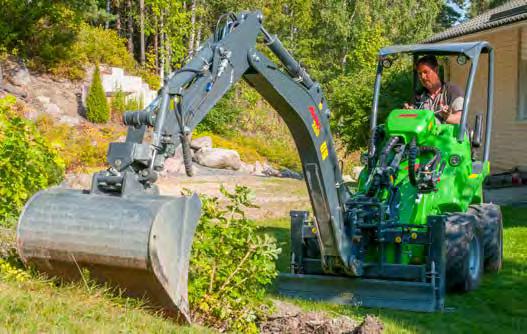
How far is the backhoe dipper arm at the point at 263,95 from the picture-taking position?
168 inches

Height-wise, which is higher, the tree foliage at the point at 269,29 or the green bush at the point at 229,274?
the tree foliage at the point at 269,29

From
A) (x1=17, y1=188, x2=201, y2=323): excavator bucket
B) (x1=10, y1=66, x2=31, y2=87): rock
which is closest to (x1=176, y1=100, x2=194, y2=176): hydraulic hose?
(x1=17, y1=188, x2=201, y2=323): excavator bucket

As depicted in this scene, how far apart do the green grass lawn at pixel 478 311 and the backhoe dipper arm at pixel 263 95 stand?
1.97 ft

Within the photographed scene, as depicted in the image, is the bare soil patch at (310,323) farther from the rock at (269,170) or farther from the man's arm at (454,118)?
the rock at (269,170)

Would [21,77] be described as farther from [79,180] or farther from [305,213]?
[305,213]

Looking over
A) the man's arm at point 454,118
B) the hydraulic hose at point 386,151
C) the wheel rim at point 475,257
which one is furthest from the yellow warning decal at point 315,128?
the wheel rim at point 475,257

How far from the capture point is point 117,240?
4.13m

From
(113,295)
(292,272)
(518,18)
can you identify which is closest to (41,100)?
(518,18)

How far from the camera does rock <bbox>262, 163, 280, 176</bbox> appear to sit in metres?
22.5

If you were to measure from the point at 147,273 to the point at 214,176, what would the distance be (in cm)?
1538

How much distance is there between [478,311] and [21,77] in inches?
772

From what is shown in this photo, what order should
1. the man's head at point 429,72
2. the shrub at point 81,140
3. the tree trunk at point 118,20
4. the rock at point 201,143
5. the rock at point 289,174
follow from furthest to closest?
the tree trunk at point 118,20, the rock at point 201,143, the rock at point 289,174, the shrub at point 81,140, the man's head at point 429,72

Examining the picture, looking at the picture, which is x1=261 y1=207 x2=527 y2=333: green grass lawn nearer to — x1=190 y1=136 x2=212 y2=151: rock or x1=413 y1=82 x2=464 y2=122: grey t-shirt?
x1=413 y1=82 x2=464 y2=122: grey t-shirt

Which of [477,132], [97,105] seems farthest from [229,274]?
[97,105]
